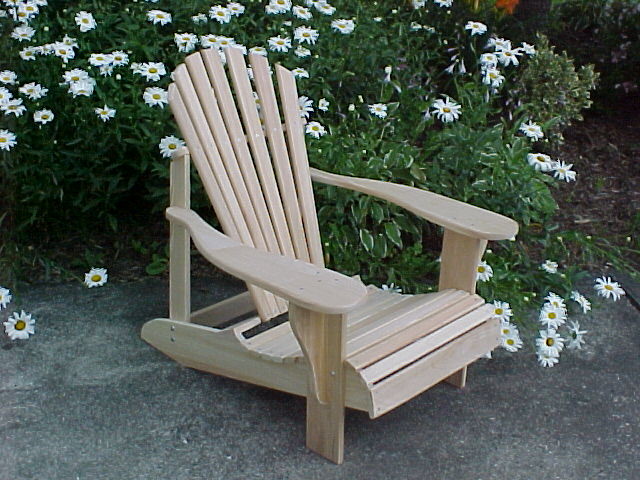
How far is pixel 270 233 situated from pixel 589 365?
1.18m

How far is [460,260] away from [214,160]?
0.82 metres

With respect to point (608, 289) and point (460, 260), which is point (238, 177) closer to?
point (460, 260)

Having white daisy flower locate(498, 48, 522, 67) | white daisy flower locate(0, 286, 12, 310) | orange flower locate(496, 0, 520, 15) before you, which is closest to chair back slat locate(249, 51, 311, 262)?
white daisy flower locate(0, 286, 12, 310)

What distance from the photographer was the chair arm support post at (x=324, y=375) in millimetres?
2107

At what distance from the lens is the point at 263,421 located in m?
2.48

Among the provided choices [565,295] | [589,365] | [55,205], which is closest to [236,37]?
[55,205]

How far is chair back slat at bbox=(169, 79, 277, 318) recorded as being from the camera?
101 inches

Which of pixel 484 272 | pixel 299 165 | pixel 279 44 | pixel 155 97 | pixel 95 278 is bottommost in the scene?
pixel 95 278

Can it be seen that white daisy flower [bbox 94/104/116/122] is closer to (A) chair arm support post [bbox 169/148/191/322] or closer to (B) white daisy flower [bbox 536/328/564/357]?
(A) chair arm support post [bbox 169/148/191/322]

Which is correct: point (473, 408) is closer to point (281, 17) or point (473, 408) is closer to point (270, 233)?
point (270, 233)

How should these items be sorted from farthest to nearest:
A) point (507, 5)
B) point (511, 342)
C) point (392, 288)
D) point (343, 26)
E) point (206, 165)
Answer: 1. point (507, 5)
2. point (343, 26)
3. point (392, 288)
4. point (511, 342)
5. point (206, 165)

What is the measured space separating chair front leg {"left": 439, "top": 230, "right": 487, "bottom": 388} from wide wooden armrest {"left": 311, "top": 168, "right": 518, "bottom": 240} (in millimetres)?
60

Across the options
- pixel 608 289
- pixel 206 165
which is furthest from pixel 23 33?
pixel 608 289

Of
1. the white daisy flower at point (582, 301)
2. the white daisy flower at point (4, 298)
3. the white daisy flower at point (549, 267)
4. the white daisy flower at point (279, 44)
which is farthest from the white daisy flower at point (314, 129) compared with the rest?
the white daisy flower at point (4, 298)
